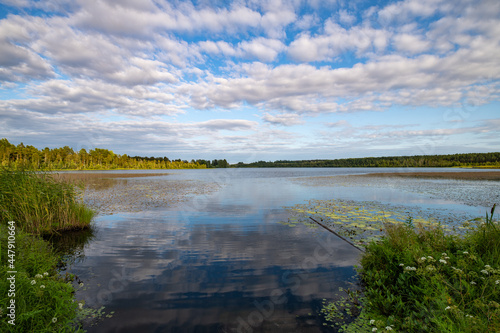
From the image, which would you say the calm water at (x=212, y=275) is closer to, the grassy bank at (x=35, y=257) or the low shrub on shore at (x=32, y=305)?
the low shrub on shore at (x=32, y=305)

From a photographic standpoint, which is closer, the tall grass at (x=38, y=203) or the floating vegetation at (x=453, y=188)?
the tall grass at (x=38, y=203)

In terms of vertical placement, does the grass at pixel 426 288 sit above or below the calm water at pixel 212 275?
above

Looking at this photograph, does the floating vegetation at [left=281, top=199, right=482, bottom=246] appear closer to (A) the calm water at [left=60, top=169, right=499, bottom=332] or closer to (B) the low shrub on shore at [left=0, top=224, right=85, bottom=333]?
(A) the calm water at [left=60, top=169, right=499, bottom=332]

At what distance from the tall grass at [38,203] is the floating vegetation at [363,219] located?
13.0 metres

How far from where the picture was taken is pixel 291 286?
301 inches

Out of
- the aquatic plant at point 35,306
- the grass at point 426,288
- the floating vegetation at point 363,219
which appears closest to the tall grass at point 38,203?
the aquatic plant at point 35,306

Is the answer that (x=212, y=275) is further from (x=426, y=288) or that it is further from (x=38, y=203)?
(x=38, y=203)

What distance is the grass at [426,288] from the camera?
186 inches

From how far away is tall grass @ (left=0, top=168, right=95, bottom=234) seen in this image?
37.4 feet

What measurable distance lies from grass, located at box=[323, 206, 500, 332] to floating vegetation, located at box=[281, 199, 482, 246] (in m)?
3.58

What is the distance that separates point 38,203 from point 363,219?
1911 cm

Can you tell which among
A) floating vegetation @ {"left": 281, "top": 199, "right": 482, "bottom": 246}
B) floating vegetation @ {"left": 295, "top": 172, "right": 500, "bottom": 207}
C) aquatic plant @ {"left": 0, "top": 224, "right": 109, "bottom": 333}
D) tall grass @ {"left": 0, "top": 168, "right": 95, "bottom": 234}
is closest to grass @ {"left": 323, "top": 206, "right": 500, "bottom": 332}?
floating vegetation @ {"left": 281, "top": 199, "right": 482, "bottom": 246}

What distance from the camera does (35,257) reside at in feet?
24.2

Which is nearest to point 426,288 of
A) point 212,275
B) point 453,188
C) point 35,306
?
point 212,275
